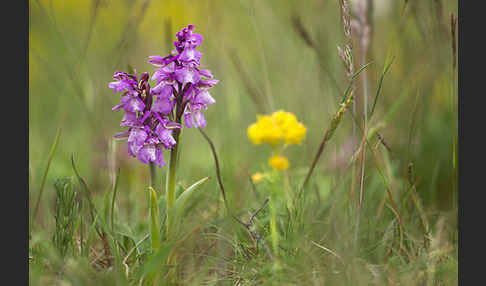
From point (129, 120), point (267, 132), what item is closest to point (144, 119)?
point (129, 120)

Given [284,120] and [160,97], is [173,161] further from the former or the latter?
[284,120]

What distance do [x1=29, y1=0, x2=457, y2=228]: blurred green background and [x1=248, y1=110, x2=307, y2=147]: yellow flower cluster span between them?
186 mm

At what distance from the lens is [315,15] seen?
2.95 metres

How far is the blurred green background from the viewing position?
7.55 ft

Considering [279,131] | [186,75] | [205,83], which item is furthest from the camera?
[279,131]

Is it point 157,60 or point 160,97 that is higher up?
point 157,60

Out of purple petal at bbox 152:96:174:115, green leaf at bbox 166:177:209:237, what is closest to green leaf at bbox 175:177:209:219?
green leaf at bbox 166:177:209:237

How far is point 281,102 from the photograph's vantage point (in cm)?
348

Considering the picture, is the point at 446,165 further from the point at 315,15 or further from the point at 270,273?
the point at 270,273

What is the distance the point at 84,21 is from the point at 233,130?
3.96 metres

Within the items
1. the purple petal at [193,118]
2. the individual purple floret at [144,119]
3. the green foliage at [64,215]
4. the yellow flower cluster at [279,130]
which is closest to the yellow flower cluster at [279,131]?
the yellow flower cluster at [279,130]

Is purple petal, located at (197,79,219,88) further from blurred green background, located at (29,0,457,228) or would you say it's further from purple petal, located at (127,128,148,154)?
blurred green background, located at (29,0,457,228)

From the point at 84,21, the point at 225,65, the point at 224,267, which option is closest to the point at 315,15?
the point at 225,65

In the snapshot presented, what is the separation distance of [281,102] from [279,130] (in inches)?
49.0
